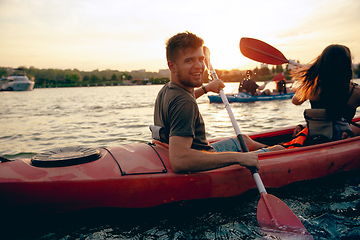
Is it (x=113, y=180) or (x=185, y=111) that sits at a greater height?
(x=185, y=111)

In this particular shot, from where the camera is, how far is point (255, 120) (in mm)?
8453

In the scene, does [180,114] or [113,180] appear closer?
[180,114]

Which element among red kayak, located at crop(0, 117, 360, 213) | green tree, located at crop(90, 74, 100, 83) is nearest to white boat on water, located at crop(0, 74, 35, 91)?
red kayak, located at crop(0, 117, 360, 213)

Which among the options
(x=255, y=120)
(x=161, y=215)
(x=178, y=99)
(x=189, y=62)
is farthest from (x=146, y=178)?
(x=255, y=120)

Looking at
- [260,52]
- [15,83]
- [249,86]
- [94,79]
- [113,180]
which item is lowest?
[113,180]

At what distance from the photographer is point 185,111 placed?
1819 mm

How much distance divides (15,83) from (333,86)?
6946 centimetres

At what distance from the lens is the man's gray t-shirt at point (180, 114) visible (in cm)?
180

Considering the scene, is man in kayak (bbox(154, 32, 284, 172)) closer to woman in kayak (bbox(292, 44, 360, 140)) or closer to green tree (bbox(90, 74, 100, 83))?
woman in kayak (bbox(292, 44, 360, 140))

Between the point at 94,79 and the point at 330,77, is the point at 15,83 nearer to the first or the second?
the point at 330,77

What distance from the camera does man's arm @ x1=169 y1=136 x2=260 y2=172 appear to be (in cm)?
183

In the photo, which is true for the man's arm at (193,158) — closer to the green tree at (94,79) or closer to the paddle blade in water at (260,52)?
the paddle blade in water at (260,52)

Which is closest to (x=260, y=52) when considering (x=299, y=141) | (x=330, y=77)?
(x=330, y=77)

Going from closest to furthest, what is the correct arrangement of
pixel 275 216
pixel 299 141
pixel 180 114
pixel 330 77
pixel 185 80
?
pixel 180 114 → pixel 185 80 → pixel 275 216 → pixel 330 77 → pixel 299 141
